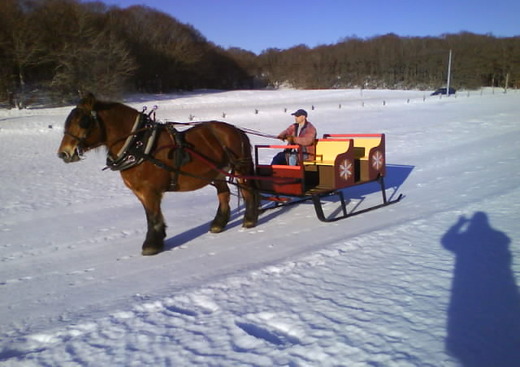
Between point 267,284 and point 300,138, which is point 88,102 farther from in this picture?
point 300,138

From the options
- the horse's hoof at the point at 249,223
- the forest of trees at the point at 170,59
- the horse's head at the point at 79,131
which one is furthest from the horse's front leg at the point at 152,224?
the forest of trees at the point at 170,59

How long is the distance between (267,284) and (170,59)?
204 feet

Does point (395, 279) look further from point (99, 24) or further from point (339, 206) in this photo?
point (99, 24)

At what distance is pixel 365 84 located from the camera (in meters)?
82.8

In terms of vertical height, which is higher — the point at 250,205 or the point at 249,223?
the point at 250,205

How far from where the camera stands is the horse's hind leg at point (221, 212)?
582cm

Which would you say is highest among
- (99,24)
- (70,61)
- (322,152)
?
(99,24)

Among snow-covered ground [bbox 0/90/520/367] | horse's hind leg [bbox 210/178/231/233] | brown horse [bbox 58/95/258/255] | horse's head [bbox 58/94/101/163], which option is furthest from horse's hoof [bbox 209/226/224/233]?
horse's head [bbox 58/94/101/163]

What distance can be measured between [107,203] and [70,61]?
107ft

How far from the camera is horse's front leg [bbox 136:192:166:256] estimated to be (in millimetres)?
4922

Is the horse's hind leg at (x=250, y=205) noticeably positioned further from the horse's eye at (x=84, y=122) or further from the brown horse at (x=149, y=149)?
the horse's eye at (x=84, y=122)

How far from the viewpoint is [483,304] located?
3.37m

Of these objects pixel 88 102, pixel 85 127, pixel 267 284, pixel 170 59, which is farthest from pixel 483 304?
pixel 170 59

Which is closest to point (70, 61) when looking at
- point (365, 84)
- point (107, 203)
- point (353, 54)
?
point (107, 203)
